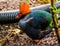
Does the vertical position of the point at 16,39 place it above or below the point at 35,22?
below

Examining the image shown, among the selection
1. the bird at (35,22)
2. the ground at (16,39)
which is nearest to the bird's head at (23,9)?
the bird at (35,22)

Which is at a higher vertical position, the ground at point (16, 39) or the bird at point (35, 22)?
the bird at point (35, 22)

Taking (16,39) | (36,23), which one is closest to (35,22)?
(36,23)

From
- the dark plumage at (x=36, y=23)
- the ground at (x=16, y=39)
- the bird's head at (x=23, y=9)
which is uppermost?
the bird's head at (x=23, y=9)

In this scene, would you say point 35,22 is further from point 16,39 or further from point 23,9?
point 16,39

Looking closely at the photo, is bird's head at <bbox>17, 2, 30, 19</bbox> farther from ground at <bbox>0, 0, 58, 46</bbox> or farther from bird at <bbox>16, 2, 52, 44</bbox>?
ground at <bbox>0, 0, 58, 46</bbox>

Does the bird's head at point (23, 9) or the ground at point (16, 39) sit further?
the ground at point (16, 39)

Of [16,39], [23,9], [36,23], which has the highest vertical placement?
[23,9]

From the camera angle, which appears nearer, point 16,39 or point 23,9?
point 23,9

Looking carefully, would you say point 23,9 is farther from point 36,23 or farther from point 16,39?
point 16,39

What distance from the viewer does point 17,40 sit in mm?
3176

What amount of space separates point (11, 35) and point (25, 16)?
528 millimetres

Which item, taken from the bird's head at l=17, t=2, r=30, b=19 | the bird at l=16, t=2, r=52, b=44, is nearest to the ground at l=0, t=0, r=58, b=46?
the bird at l=16, t=2, r=52, b=44

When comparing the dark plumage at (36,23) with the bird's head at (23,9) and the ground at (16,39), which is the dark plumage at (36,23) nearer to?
the bird's head at (23,9)
